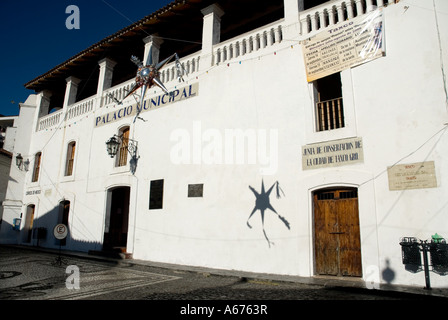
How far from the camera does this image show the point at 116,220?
509 inches

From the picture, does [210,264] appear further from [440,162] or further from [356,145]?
[440,162]

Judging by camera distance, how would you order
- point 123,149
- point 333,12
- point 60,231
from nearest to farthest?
point 333,12, point 60,231, point 123,149

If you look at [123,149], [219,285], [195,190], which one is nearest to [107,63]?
[123,149]

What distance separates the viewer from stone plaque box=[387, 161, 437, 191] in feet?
20.7

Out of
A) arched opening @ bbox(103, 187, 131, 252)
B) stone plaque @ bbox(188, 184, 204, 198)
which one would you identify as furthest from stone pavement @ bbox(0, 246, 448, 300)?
arched opening @ bbox(103, 187, 131, 252)

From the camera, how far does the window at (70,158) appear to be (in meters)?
14.8

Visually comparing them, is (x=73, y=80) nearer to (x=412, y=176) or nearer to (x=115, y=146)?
(x=115, y=146)

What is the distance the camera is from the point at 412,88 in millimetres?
6801

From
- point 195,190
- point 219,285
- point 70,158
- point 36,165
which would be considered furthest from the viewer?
point 36,165

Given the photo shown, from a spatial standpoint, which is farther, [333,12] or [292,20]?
[292,20]

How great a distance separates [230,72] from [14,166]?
1423cm

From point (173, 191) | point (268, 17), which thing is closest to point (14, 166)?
point (173, 191)

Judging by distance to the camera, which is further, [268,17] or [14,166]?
[14,166]

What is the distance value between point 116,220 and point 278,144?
7.95m
